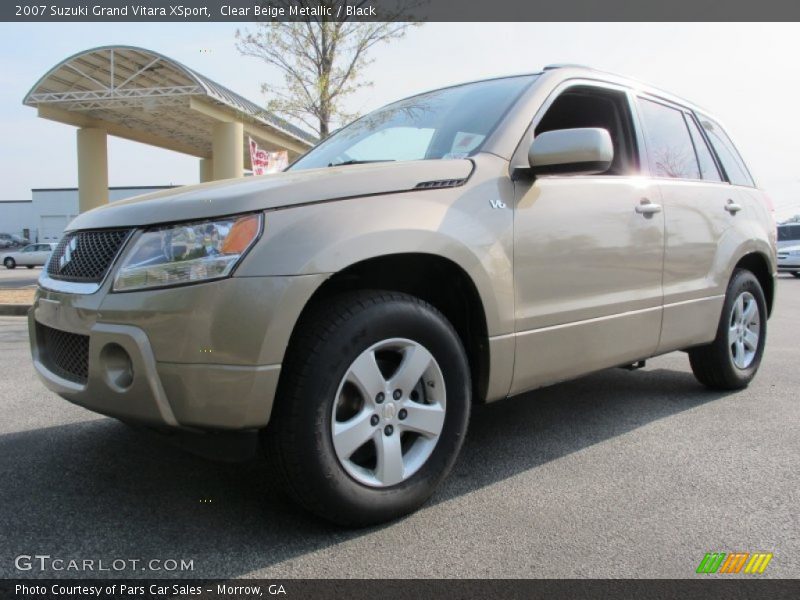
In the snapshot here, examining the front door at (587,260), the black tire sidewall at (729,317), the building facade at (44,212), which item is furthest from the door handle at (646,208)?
the building facade at (44,212)

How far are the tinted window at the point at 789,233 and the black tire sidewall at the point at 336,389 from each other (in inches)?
953

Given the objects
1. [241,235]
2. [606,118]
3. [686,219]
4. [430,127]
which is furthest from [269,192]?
[686,219]

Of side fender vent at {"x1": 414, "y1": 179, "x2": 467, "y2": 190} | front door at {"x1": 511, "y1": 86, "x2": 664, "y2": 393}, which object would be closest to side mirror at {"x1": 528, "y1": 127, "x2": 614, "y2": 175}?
front door at {"x1": 511, "y1": 86, "x2": 664, "y2": 393}

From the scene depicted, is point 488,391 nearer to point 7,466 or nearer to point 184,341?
point 184,341

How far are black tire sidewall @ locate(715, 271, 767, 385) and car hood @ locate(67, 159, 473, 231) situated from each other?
2402 mm

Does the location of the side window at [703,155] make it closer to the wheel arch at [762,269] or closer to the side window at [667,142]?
the side window at [667,142]

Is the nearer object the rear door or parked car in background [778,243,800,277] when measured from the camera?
the rear door

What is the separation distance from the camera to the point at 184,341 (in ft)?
6.50

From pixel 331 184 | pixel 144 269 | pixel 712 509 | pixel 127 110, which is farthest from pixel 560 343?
pixel 127 110

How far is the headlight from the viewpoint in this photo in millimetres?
2025

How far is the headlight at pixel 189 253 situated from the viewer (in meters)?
2.03

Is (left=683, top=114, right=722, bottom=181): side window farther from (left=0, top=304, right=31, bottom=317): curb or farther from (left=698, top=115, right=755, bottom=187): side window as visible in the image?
(left=0, top=304, right=31, bottom=317): curb

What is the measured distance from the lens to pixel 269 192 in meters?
2.12

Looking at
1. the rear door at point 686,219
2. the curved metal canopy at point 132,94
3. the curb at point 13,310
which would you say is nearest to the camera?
the rear door at point 686,219
